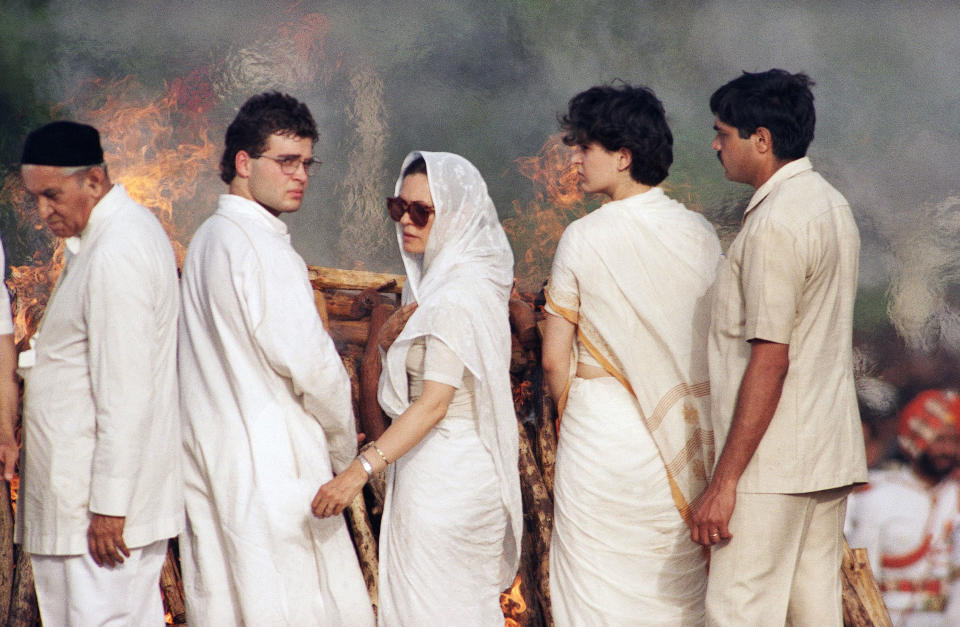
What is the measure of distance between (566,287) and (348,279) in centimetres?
202

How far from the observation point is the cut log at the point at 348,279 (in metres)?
4.82

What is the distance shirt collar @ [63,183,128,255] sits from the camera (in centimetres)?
285

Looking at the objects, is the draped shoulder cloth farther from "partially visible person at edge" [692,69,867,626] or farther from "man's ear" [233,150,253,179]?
"man's ear" [233,150,253,179]

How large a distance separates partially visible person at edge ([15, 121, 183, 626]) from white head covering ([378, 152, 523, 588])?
0.80 meters

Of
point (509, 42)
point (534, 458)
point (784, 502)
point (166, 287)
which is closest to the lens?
point (784, 502)

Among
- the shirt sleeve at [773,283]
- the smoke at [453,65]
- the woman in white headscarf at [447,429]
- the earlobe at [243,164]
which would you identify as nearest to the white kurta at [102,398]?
the earlobe at [243,164]

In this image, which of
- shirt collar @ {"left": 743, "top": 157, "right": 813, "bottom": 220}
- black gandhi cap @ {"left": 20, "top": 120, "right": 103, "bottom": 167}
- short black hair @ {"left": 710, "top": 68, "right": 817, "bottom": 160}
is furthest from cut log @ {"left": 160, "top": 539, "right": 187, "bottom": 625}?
short black hair @ {"left": 710, "top": 68, "right": 817, "bottom": 160}

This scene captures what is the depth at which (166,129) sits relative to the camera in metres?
7.35

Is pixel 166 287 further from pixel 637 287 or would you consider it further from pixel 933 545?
pixel 933 545

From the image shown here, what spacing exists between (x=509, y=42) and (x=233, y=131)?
15.2ft

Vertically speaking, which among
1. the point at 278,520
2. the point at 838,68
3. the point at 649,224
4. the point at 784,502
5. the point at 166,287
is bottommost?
the point at 278,520

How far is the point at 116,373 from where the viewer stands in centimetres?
273

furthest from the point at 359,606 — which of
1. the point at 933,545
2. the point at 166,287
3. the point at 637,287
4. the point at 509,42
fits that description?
the point at 509,42

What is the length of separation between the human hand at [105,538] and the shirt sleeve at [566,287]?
156 centimetres
